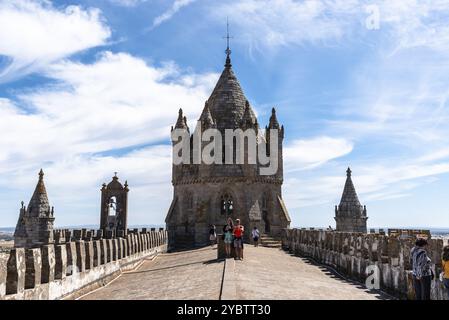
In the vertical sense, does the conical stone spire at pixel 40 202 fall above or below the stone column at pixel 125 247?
above

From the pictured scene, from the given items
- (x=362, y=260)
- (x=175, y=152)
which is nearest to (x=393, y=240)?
(x=362, y=260)

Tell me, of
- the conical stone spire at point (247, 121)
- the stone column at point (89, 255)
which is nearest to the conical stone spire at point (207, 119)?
the conical stone spire at point (247, 121)

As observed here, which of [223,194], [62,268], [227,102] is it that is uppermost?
[227,102]

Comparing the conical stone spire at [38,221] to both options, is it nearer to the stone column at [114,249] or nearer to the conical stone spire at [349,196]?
the stone column at [114,249]

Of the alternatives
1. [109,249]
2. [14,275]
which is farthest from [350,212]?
[14,275]

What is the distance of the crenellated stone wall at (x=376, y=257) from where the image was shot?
1161cm

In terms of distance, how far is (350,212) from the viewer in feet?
124

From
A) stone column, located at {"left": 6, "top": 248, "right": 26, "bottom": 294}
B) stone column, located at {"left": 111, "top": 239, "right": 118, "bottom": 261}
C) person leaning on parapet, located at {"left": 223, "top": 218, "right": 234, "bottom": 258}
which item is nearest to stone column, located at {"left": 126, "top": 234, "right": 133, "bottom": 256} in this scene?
stone column, located at {"left": 111, "top": 239, "right": 118, "bottom": 261}

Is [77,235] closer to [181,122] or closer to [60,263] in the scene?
[181,122]

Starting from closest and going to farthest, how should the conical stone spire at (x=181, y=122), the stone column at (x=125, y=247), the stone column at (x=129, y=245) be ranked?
the stone column at (x=125, y=247) < the stone column at (x=129, y=245) < the conical stone spire at (x=181, y=122)

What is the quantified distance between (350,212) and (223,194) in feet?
31.3

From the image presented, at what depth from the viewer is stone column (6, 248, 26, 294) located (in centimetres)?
948

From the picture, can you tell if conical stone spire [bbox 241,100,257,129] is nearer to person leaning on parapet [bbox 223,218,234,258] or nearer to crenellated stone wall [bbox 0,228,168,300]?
crenellated stone wall [bbox 0,228,168,300]

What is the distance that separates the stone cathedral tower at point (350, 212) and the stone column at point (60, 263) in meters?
28.2
